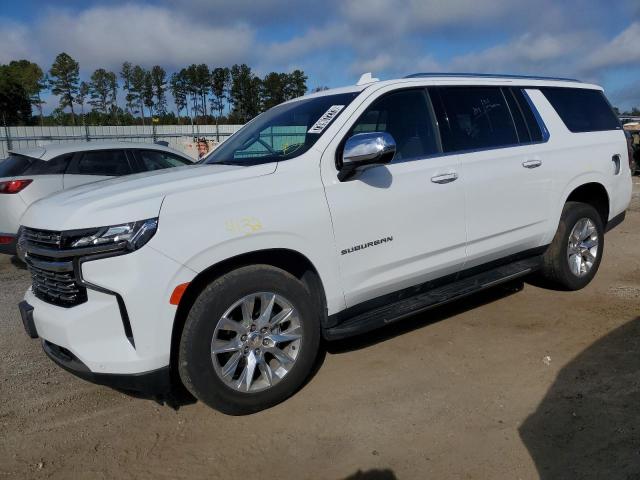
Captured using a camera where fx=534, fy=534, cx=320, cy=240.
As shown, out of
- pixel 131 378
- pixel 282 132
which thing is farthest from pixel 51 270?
pixel 282 132

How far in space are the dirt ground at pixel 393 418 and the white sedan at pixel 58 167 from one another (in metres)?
2.51

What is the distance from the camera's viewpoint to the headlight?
272 cm

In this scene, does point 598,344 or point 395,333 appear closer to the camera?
point 598,344

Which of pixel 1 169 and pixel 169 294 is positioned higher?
pixel 1 169

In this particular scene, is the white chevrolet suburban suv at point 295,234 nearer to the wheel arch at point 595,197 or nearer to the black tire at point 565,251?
the black tire at point 565,251

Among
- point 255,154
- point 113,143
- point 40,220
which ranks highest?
point 113,143

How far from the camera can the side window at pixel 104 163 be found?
7.38 metres

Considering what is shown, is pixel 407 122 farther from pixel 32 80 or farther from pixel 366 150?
pixel 32 80

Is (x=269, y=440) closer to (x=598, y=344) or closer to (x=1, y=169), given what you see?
(x=598, y=344)

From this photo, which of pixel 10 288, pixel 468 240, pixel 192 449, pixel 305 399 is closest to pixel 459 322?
pixel 468 240

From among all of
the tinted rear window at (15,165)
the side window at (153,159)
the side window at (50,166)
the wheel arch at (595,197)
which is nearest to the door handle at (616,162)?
the wheel arch at (595,197)

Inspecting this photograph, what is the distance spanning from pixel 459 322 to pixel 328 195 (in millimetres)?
2024

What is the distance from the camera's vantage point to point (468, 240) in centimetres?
406

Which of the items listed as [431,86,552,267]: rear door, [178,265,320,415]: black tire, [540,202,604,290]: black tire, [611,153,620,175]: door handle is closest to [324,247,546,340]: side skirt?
[431,86,552,267]: rear door
